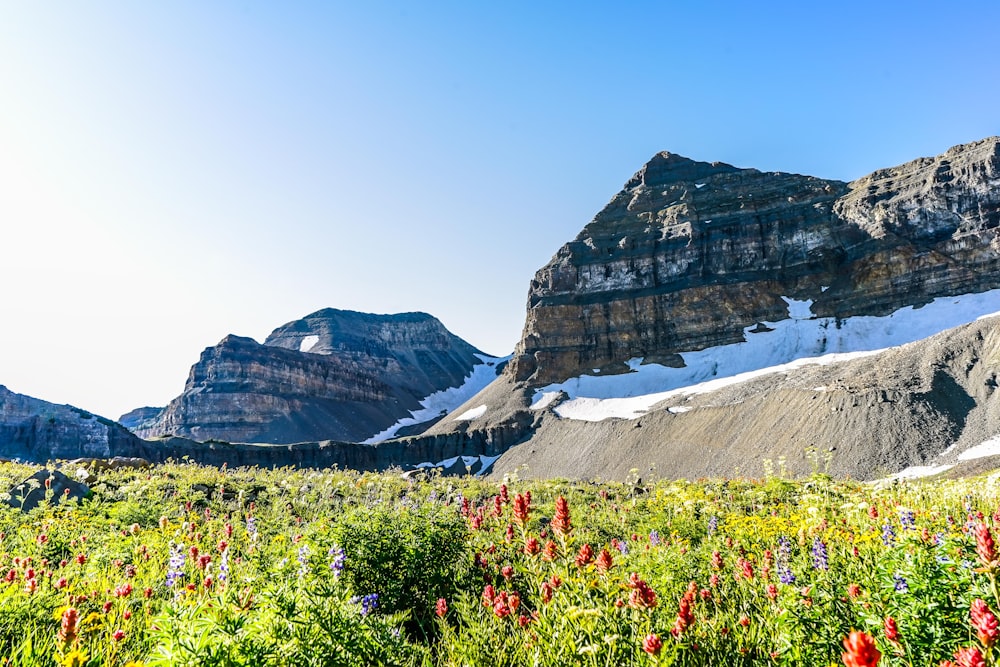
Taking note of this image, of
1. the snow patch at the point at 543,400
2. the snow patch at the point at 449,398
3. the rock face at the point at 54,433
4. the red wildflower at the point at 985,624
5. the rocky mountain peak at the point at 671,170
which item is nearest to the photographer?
the red wildflower at the point at 985,624

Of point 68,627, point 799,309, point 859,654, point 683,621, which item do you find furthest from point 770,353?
point 68,627

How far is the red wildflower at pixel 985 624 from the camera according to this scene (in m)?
1.95

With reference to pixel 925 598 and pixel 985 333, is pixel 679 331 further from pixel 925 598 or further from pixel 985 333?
pixel 925 598

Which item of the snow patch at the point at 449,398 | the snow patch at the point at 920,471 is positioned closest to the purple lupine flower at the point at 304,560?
the snow patch at the point at 920,471

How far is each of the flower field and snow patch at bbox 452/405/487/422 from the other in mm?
63089

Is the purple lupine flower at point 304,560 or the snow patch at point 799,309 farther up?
the snow patch at point 799,309

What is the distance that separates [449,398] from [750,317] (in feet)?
301

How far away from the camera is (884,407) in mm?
35812

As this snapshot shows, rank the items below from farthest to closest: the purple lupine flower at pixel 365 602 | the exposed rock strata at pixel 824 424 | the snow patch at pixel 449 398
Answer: the snow patch at pixel 449 398 → the exposed rock strata at pixel 824 424 → the purple lupine flower at pixel 365 602

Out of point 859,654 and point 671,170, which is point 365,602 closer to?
point 859,654

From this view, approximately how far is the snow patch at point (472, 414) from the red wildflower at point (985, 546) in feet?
228

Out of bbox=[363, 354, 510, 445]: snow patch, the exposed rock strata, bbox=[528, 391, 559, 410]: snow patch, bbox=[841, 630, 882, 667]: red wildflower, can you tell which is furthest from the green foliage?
bbox=[363, 354, 510, 445]: snow patch

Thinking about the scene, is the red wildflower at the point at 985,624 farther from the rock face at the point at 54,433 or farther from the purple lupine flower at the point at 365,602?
the rock face at the point at 54,433

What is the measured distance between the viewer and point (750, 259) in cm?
7838
